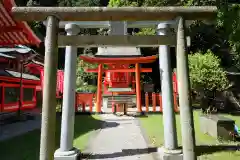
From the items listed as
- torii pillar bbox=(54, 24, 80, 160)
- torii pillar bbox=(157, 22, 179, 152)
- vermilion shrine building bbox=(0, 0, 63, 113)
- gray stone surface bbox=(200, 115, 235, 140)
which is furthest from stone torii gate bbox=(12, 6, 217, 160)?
vermilion shrine building bbox=(0, 0, 63, 113)

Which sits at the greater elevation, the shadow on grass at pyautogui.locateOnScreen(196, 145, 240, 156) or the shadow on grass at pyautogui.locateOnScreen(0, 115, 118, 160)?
the shadow on grass at pyautogui.locateOnScreen(196, 145, 240, 156)

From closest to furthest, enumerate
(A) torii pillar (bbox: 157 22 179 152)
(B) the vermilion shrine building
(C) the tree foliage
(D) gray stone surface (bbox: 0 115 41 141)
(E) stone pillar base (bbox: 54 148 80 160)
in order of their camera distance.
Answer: (E) stone pillar base (bbox: 54 148 80 160) → (A) torii pillar (bbox: 157 22 179 152) → (B) the vermilion shrine building → (D) gray stone surface (bbox: 0 115 41 141) → (C) the tree foliage

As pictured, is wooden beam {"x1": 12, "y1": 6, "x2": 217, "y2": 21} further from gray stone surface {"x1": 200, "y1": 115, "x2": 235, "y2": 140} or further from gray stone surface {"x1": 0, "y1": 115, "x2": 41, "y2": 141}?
gray stone surface {"x1": 0, "y1": 115, "x2": 41, "y2": 141}

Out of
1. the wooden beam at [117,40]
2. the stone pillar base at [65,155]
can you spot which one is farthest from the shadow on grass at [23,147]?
the wooden beam at [117,40]

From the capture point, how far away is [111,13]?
12.4 ft

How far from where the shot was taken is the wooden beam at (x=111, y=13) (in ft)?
12.4

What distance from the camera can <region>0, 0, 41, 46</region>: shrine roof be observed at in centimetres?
784

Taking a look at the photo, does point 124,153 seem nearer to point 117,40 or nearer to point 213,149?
point 213,149

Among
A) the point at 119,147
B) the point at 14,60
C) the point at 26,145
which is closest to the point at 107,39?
the point at 119,147

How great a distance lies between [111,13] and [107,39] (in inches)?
17.9

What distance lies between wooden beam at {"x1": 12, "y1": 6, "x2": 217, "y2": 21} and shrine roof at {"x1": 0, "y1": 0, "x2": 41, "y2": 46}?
476 centimetres

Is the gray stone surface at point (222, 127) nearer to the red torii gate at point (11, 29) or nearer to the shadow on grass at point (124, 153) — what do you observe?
the shadow on grass at point (124, 153)

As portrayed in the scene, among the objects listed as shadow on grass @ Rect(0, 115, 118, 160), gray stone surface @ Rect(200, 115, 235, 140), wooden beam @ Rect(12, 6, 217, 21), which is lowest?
shadow on grass @ Rect(0, 115, 118, 160)

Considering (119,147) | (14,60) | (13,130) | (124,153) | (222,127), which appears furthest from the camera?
(14,60)
